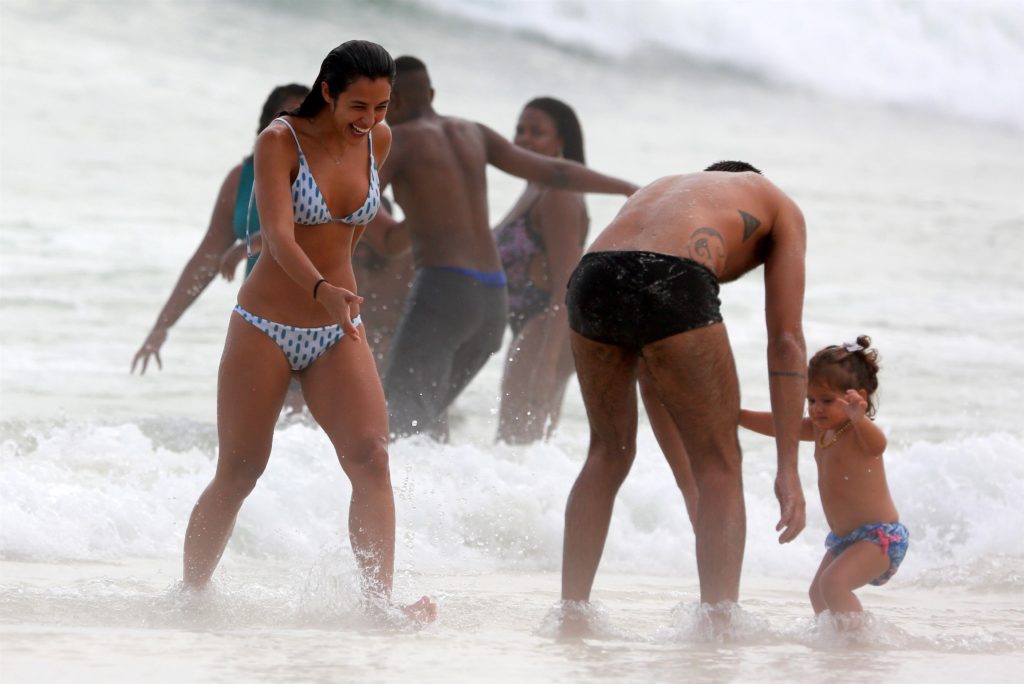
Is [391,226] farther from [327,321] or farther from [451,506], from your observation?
[327,321]

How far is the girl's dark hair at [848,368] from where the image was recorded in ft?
14.0

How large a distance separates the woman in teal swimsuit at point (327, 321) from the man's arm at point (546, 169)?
1.86 metres

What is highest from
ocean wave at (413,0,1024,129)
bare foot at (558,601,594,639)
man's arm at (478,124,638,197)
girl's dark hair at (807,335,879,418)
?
ocean wave at (413,0,1024,129)

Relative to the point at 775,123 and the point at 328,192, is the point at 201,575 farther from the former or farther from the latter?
the point at 775,123

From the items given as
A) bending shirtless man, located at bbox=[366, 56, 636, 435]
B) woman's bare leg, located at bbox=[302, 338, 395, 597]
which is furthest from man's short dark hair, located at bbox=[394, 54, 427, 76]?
woman's bare leg, located at bbox=[302, 338, 395, 597]

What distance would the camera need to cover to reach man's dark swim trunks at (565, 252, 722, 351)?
3.82 m

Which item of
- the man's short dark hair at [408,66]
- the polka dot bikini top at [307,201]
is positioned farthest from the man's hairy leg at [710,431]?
the man's short dark hair at [408,66]

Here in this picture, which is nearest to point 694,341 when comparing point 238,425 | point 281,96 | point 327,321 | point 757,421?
point 757,421

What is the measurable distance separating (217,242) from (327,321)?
2.54 m

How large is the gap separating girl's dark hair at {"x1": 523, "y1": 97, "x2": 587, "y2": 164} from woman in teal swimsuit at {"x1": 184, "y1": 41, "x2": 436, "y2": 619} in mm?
3171

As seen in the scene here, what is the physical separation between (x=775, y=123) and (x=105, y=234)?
12.4m

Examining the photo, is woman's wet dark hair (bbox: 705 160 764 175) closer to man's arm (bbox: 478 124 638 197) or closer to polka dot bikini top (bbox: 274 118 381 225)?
polka dot bikini top (bbox: 274 118 381 225)

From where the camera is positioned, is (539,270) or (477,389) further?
(477,389)

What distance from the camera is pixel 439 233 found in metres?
6.19
